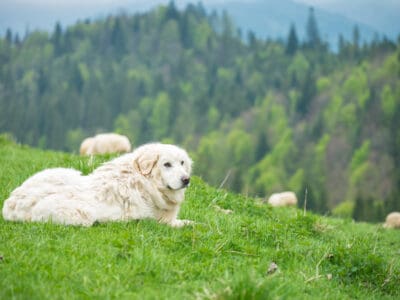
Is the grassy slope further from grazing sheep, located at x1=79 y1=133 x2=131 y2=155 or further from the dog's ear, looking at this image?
grazing sheep, located at x1=79 y1=133 x2=131 y2=155

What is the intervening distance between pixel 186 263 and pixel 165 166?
2363 mm

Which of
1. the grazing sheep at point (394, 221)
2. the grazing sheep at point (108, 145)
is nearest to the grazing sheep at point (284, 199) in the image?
the grazing sheep at point (394, 221)

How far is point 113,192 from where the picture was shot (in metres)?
9.73

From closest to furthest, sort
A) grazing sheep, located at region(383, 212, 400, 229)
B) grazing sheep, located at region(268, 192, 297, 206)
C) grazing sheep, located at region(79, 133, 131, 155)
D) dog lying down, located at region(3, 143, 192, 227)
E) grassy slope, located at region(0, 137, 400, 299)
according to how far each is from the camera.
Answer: grassy slope, located at region(0, 137, 400, 299)
dog lying down, located at region(3, 143, 192, 227)
grazing sheep, located at region(79, 133, 131, 155)
grazing sheep, located at region(383, 212, 400, 229)
grazing sheep, located at region(268, 192, 297, 206)

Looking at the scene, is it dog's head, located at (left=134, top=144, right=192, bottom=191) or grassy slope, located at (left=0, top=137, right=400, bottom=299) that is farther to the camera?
dog's head, located at (left=134, top=144, right=192, bottom=191)

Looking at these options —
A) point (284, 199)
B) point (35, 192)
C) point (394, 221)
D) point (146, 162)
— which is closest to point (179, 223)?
point (146, 162)

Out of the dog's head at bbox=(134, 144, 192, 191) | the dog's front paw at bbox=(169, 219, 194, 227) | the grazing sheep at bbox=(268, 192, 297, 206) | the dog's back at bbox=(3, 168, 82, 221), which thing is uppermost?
the dog's head at bbox=(134, 144, 192, 191)

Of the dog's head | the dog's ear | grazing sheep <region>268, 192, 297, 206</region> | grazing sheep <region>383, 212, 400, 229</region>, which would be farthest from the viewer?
grazing sheep <region>268, 192, 297, 206</region>

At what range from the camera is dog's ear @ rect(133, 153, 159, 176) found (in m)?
9.89

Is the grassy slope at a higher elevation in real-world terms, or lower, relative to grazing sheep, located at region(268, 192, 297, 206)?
higher

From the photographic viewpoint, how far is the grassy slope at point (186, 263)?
6.71 meters

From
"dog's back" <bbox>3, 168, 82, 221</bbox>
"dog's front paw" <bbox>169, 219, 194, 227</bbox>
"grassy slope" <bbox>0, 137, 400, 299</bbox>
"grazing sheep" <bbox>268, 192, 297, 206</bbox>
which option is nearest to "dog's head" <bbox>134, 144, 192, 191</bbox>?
"dog's front paw" <bbox>169, 219, 194, 227</bbox>

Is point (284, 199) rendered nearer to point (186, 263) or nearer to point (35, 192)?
point (35, 192)

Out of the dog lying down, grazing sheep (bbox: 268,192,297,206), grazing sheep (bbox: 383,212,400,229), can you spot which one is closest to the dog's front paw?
the dog lying down
